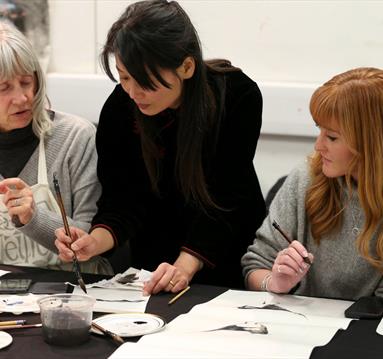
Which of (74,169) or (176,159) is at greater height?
(176,159)

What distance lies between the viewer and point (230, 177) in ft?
7.09

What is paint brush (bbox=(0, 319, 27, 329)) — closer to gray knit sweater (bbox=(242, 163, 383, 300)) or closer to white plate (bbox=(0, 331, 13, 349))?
white plate (bbox=(0, 331, 13, 349))

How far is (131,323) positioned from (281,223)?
603mm

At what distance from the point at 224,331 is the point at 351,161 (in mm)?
590

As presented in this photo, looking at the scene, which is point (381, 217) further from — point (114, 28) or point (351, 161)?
point (114, 28)

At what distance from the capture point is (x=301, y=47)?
3.16 m

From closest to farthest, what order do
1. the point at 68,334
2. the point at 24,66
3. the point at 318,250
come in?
1. the point at 68,334
2. the point at 318,250
3. the point at 24,66

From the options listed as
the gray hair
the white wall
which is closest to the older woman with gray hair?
the gray hair

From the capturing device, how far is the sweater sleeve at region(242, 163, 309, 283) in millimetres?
2029

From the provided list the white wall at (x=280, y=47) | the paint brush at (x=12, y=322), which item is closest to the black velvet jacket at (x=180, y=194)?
the paint brush at (x=12, y=322)

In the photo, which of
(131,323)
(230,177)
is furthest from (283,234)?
(131,323)

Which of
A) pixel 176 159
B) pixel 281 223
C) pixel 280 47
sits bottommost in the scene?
pixel 281 223

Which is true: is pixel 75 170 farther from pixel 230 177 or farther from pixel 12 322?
pixel 12 322

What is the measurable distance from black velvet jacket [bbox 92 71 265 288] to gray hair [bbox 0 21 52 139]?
0.24m
